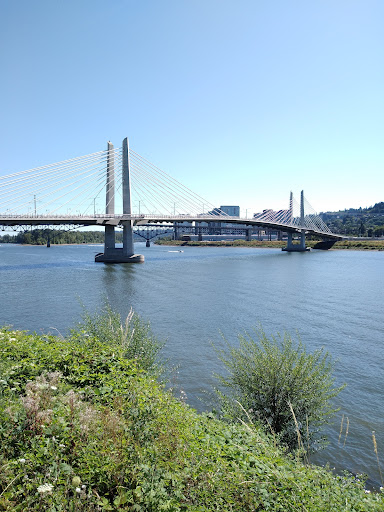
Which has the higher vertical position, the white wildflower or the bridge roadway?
the bridge roadway

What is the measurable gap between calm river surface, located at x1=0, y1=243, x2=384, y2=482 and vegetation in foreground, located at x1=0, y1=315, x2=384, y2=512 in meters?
3.50

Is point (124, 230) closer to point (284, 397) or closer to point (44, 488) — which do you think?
point (284, 397)

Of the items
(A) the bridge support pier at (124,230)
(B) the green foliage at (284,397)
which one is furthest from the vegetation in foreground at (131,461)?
(A) the bridge support pier at (124,230)

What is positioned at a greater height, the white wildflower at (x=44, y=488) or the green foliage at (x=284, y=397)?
the white wildflower at (x=44, y=488)

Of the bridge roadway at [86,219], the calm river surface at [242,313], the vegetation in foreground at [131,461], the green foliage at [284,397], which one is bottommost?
the calm river surface at [242,313]

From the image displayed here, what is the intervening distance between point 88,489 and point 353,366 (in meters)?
10.1

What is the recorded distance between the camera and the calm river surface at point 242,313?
27.8 ft

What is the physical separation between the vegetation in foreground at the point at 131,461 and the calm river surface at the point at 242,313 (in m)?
3.50

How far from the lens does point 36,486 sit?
300cm

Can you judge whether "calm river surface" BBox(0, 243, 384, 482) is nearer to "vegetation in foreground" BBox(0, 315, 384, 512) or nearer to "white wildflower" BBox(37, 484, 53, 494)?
"vegetation in foreground" BBox(0, 315, 384, 512)

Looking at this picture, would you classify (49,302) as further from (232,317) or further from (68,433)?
(68,433)

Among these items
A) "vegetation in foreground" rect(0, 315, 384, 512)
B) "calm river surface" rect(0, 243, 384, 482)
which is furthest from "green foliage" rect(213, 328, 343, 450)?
"vegetation in foreground" rect(0, 315, 384, 512)

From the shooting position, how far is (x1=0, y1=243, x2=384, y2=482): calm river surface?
334 inches

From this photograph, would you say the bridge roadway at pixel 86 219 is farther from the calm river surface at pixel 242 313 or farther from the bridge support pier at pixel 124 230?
the calm river surface at pixel 242 313
